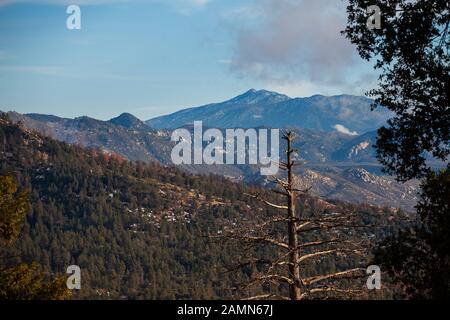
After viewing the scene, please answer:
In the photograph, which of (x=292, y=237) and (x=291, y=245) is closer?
(x=291, y=245)

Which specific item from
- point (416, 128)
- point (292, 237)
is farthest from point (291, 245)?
point (416, 128)

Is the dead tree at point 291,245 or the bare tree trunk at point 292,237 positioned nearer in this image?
the dead tree at point 291,245

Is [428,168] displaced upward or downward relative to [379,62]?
downward

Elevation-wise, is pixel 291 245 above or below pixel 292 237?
below

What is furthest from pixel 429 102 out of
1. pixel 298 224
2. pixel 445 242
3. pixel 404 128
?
pixel 298 224

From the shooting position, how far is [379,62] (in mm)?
19516

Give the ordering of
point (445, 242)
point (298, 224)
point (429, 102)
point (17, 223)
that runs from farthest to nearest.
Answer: point (17, 223), point (298, 224), point (429, 102), point (445, 242)

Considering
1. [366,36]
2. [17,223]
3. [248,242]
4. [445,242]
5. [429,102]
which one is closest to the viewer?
[445,242]

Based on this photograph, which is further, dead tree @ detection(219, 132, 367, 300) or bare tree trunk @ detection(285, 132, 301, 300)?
bare tree trunk @ detection(285, 132, 301, 300)

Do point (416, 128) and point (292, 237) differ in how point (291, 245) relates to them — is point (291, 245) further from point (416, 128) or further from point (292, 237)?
point (416, 128)
